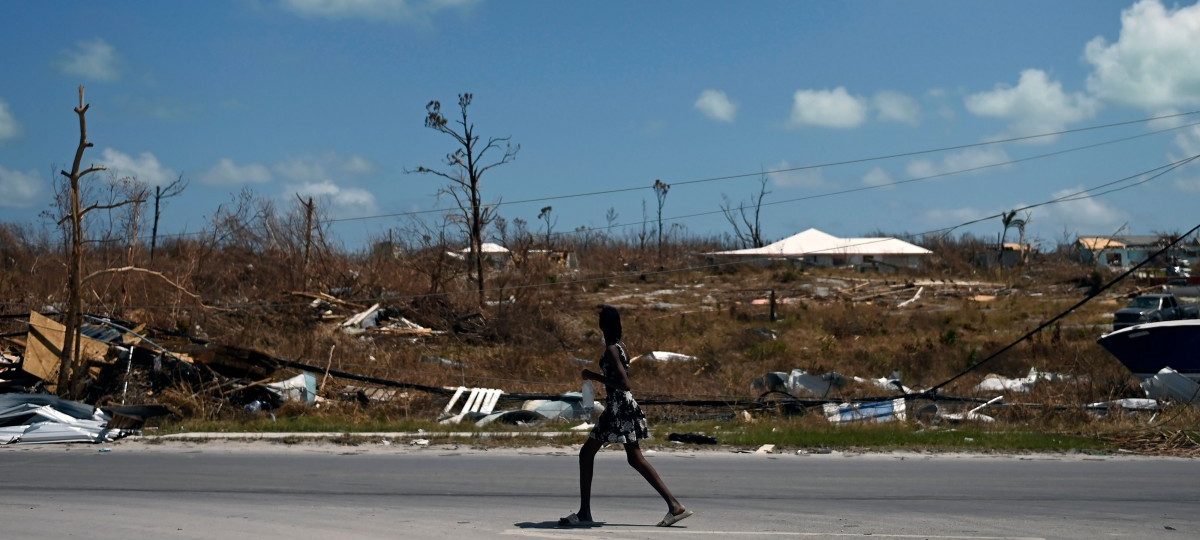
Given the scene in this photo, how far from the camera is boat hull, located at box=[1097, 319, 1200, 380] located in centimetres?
2548

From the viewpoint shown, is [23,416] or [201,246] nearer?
[23,416]

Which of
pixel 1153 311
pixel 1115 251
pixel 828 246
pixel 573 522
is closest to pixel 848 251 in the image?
pixel 828 246

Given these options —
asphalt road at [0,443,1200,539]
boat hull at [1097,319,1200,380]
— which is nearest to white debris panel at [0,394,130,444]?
asphalt road at [0,443,1200,539]

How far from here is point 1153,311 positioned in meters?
34.4

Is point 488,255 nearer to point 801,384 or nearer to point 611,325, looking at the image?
point 801,384

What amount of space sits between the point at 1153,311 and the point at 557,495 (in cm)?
2906

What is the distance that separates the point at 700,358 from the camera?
104 ft

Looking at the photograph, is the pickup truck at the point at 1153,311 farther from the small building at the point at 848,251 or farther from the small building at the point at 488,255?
the small building at the point at 848,251

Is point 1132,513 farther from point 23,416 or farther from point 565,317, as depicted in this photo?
point 565,317

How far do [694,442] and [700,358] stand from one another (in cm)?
1593

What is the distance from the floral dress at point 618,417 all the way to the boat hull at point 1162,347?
2027 centimetres

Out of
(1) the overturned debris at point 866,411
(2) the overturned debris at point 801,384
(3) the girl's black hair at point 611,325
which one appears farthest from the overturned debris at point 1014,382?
(3) the girl's black hair at point 611,325

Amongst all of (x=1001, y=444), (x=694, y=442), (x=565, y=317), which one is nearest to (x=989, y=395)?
(x=1001, y=444)

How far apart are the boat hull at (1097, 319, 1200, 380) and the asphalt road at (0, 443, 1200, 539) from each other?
13042mm
